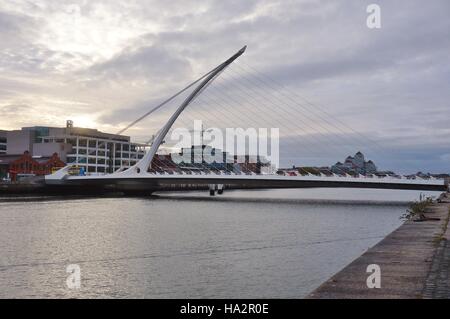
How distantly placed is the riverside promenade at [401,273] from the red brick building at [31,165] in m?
90.9

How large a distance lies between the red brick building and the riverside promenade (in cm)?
9089

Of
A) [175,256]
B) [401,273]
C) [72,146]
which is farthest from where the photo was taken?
[72,146]

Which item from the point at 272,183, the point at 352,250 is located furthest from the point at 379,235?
the point at 272,183

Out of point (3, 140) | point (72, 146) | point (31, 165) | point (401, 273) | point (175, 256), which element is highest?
point (3, 140)

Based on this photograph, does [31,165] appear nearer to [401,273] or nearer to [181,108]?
[181,108]

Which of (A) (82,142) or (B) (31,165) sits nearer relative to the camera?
(B) (31,165)

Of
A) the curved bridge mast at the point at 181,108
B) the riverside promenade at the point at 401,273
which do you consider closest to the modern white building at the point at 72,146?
the curved bridge mast at the point at 181,108

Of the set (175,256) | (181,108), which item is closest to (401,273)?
(175,256)

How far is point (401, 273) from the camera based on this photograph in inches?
492

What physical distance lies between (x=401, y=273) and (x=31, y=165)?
323ft

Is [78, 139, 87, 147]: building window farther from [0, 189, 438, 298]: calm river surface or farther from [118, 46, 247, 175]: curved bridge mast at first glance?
[0, 189, 438, 298]: calm river surface

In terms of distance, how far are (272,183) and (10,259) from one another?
49.6 m

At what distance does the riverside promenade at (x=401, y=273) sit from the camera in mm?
10289

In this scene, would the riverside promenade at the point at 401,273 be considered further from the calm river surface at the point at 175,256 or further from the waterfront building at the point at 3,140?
the waterfront building at the point at 3,140
